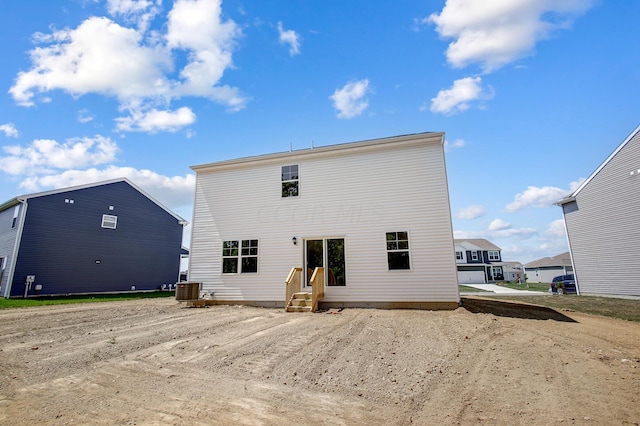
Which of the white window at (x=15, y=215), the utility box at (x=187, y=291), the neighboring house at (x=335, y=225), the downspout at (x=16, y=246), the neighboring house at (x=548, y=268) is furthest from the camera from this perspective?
the neighboring house at (x=548, y=268)

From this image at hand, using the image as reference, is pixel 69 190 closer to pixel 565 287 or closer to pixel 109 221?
pixel 109 221

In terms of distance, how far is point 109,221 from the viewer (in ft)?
66.5

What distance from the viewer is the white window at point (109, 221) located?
65.7 feet

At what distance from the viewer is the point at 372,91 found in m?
10.9

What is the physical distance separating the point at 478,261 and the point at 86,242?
4720 cm

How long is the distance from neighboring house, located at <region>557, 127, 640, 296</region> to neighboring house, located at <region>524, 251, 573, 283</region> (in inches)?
932

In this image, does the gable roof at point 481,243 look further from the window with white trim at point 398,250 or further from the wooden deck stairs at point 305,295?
the wooden deck stairs at point 305,295

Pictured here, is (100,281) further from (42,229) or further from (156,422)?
(156,422)

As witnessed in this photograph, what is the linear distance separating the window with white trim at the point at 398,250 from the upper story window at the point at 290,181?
4156 millimetres

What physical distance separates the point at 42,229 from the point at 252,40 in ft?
55.2

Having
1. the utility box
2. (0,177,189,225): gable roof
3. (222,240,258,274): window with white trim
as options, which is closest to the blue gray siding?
(0,177,189,225): gable roof

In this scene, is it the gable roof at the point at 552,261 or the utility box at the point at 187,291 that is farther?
the gable roof at the point at 552,261

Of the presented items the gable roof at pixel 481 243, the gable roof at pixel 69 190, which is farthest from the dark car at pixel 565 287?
the gable roof at pixel 69 190

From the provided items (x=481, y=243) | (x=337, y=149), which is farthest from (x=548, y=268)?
(x=337, y=149)
